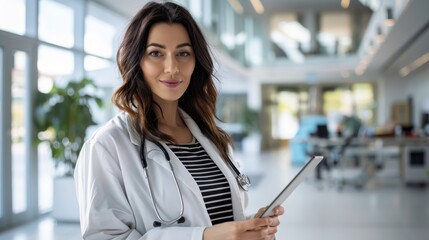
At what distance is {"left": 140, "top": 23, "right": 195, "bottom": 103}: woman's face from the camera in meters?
1.28

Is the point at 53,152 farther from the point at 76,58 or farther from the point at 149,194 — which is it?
the point at 149,194

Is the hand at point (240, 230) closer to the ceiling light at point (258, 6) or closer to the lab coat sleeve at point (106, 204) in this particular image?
the lab coat sleeve at point (106, 204)

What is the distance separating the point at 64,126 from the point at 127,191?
17.2 ft

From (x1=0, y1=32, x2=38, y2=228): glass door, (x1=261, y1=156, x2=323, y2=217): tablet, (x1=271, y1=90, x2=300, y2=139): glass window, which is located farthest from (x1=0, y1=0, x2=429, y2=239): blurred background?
(x1=271, y1=90, x2=300, y2=139): glass window

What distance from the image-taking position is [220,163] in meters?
1.42

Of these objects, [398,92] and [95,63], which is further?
[398,92]

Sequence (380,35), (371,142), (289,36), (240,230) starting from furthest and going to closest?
(289,36), (380,35), (371,142), (240,230)

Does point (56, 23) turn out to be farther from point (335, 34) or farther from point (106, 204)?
point (335, 34)

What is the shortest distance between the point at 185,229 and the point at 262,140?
19.8m

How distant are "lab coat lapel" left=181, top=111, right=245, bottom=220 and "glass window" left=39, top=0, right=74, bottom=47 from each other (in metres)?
5.39

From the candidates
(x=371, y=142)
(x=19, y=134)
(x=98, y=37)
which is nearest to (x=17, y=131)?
(x=19, y=134)

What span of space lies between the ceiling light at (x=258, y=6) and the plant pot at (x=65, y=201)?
1040cm

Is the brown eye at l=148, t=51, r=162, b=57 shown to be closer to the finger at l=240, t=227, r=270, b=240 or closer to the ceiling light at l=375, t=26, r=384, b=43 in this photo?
the finger at l=240, t=227, r=270, b=240

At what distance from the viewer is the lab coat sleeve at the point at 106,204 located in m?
1.10
